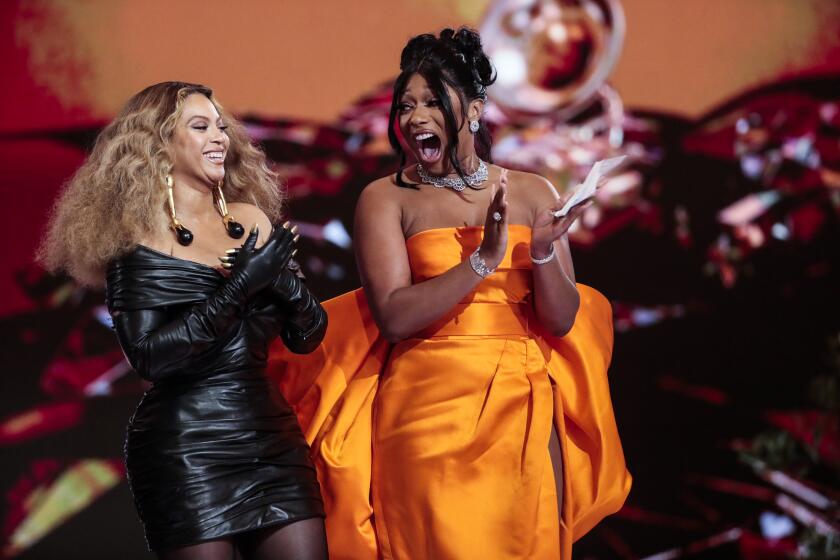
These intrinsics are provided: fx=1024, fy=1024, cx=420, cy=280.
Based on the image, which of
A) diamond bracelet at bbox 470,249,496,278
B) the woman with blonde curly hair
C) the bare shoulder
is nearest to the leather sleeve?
the woman with blonde curly hair

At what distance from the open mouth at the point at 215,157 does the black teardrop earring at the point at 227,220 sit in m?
0.06

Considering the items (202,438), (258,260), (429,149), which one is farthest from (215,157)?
(202,438)

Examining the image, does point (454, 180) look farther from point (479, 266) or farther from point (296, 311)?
point (296, 311)

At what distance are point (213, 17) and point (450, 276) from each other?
8.13 feet

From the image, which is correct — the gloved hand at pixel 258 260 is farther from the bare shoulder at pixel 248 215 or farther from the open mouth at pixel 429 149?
the open mouth at pixel 429 149

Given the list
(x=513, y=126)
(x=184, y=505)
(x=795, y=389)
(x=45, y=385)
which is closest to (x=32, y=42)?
(x=45, y=385)

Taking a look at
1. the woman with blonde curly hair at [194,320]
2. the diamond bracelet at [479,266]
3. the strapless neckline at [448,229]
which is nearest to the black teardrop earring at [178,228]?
the woman with blonde curly hair at [194,320]

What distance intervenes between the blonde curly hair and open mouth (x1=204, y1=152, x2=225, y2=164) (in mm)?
82

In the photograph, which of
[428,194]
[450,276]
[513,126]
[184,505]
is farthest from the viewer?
[513,126]

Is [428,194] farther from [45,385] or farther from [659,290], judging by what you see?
[45,385]

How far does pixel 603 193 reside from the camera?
441 centimetres

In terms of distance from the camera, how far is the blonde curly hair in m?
2.28

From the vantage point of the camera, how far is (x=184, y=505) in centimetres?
216

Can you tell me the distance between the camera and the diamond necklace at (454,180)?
2.54 metres
